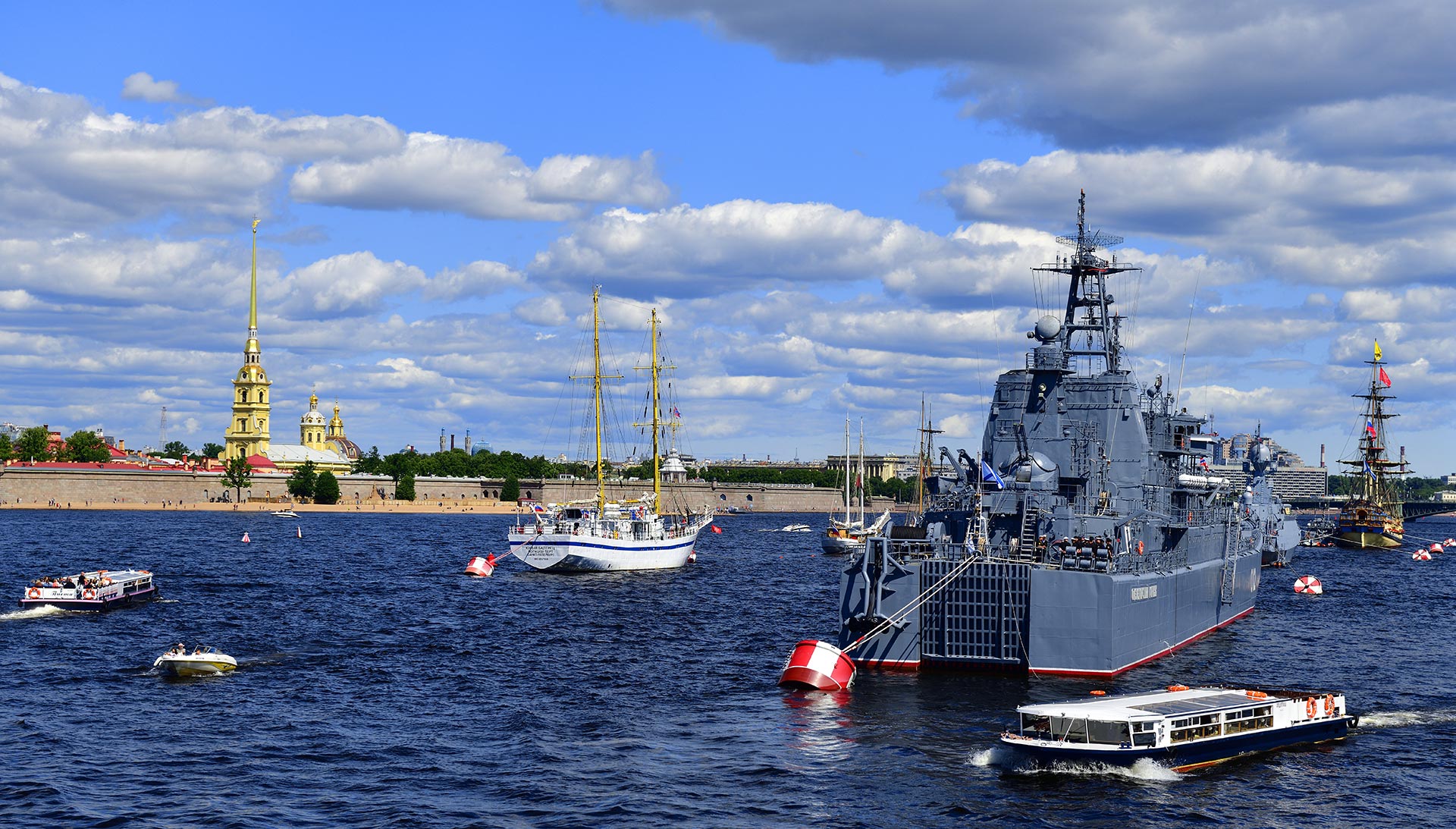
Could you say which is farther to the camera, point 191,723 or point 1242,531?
point 1242,531

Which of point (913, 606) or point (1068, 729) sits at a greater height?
point (913, 606)

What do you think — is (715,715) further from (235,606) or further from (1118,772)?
(235,606)

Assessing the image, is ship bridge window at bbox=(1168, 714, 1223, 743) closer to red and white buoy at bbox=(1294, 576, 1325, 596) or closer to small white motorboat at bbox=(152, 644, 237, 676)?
small white motorboat at bbox=(152, 644, 237, 676)

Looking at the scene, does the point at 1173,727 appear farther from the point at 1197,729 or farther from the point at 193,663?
the point at 193,663

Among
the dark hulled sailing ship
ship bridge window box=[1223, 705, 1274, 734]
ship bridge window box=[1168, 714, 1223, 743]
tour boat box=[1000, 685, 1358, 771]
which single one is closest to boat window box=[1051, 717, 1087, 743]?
tour boat box=[1000, 685, 1358, 771]

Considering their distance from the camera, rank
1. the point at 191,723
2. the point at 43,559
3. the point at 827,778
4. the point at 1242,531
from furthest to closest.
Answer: the point at 43,559 < the point at 1242,531 < the point at 191,723 < the point at 827,778

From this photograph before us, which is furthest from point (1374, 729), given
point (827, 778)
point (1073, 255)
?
point (1073, 255)

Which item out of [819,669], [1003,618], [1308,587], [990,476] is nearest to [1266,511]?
[1308,587]

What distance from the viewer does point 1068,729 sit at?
36250 mm

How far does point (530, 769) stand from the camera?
1462 inches

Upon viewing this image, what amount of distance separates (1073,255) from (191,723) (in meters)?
44.7

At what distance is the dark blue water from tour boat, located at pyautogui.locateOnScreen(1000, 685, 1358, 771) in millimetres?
625

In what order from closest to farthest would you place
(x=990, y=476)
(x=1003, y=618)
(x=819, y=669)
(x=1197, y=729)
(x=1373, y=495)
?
(x=1197, y=729), (x=819, y=669), (x=1003, y=618), (x=990, y=476), (x=1373, y=495)

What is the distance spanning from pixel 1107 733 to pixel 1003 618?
11.9m
